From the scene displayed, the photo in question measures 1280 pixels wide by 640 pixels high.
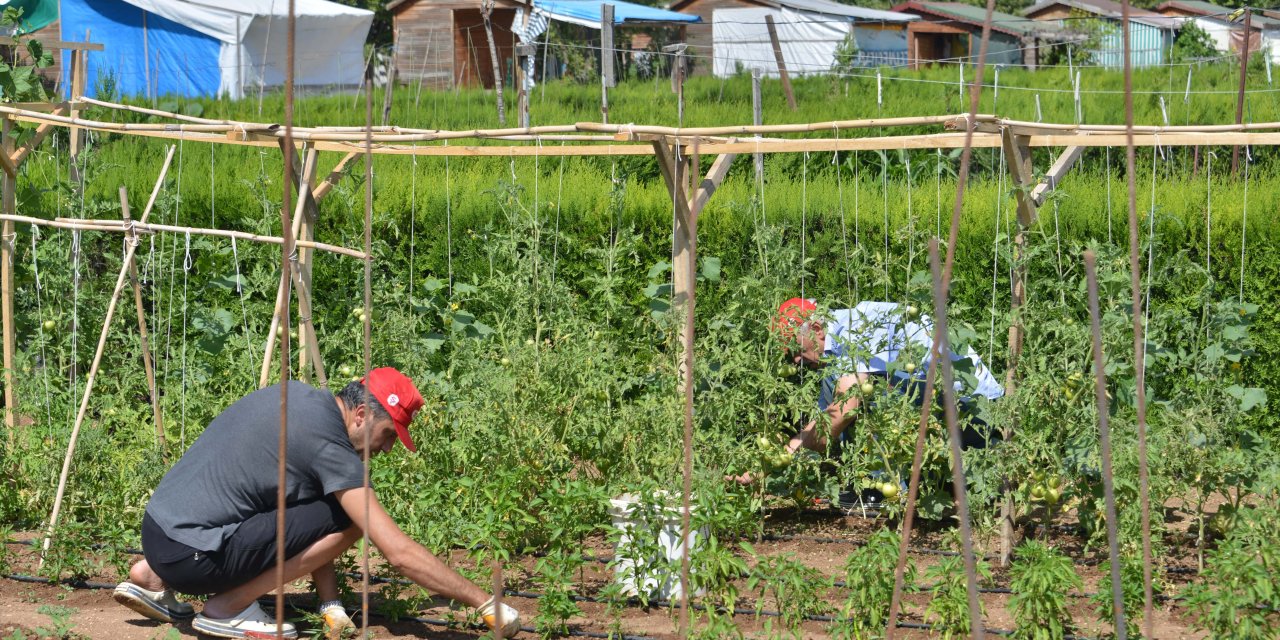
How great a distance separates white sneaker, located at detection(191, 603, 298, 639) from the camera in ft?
11.8

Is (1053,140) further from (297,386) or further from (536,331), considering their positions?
(297,386)

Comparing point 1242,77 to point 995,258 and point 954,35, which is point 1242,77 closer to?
point 995,258

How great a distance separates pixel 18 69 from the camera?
5676mm

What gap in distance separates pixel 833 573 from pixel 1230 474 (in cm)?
133

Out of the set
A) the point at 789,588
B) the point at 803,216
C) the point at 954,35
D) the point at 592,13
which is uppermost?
the point at 954,35

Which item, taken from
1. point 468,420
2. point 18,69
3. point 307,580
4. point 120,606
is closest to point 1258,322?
point 468,420

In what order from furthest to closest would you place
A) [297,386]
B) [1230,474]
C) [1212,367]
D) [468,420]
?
[468,420] → [1212,367] → [1230,474] → [297,386]

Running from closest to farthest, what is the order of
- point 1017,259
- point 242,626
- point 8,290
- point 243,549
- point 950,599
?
point 950,599
point 243,549
point 242,626
point 1017,259
point 8,290

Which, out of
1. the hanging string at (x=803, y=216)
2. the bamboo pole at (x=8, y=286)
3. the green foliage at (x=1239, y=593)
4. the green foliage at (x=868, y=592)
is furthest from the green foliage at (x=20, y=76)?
the green foliage at (x=1239, y=593)

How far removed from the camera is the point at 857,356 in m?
4.49

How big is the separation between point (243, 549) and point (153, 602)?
1.59 ft

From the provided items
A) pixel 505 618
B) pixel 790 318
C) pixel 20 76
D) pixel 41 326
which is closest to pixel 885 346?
pixel 790 318

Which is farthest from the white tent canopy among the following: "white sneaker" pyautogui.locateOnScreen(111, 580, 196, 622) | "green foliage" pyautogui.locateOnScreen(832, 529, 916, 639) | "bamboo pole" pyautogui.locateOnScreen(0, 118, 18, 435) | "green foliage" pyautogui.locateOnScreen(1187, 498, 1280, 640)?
"green foliage" pyautogui.locateOnScreen(1187, 498, 1280, 640)

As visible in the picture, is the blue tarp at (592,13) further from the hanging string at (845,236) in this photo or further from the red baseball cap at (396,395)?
the red baseball cap at (396,395)
